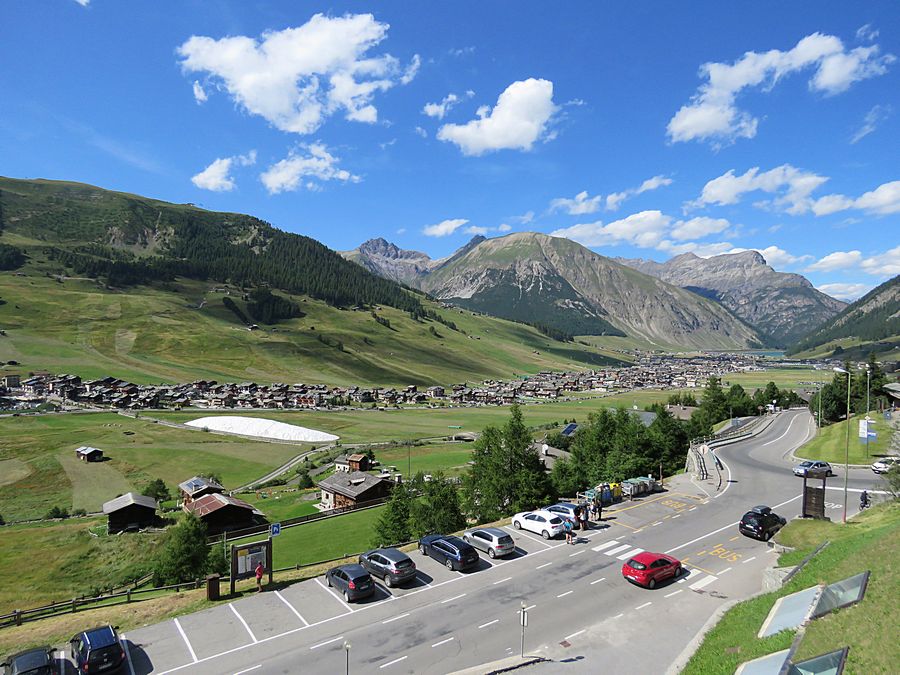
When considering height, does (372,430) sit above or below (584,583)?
below

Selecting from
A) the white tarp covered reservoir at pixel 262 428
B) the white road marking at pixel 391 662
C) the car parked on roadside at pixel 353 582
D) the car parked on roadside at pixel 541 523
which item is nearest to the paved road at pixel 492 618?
the white road marking at pixel 391 662

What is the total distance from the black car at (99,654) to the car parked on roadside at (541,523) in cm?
2443

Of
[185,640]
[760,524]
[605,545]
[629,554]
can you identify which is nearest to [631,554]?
[629,554]

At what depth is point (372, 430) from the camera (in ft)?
416

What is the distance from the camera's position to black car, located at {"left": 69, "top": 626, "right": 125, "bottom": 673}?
18.1 metres

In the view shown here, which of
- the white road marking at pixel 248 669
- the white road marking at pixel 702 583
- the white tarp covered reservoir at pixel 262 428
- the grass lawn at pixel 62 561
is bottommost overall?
the white tarp covered reservoir at pixel 262 428

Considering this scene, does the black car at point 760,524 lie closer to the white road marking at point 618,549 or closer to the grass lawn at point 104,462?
→ the white road marking at point 618,549

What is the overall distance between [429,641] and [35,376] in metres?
184

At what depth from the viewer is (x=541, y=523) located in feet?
109

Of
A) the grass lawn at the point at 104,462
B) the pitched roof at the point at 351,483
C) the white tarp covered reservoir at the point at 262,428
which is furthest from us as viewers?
the white tarp covered reservoir at the point at 262,428

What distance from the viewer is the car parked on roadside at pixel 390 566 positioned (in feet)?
83.4

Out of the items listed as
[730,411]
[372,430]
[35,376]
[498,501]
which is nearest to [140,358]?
[35,376]

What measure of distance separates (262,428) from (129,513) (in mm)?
64760

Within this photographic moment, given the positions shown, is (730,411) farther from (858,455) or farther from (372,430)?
(372,430)
